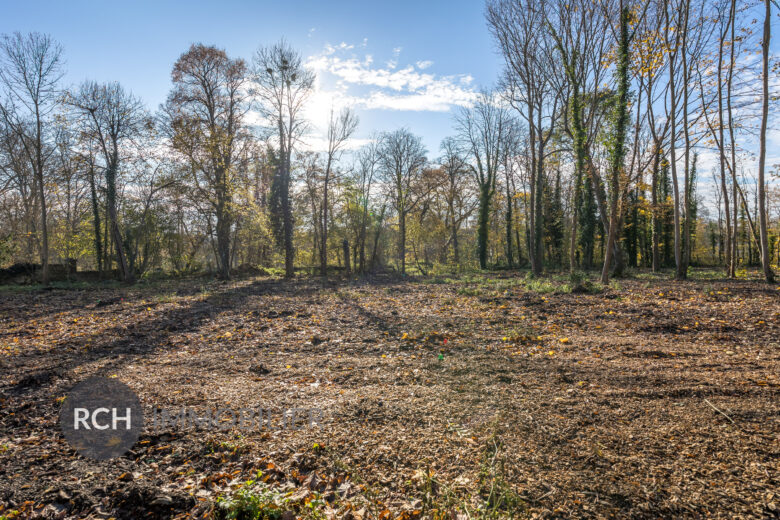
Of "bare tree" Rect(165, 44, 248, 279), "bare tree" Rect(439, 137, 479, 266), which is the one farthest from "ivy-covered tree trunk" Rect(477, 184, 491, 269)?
"bare tree" Rect(165, 44, 248, 279)

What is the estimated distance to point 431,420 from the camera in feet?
11.1

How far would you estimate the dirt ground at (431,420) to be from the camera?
2336 millimetres

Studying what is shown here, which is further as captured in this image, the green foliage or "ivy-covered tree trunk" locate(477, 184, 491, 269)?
"ivy-covered tree trunk" locate(477, 184, 491, 269)

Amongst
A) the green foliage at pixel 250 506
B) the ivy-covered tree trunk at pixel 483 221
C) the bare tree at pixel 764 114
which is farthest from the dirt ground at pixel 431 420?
the ivy-covered tree trunk at pixel 483 221

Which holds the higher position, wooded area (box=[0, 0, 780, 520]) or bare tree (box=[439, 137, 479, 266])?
bare tree (box=[439, 137, 479, 266])

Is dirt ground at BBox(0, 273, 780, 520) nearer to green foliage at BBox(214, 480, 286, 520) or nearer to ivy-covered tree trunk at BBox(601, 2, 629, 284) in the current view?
green foliage at BBox(214, 480, 286, 520)

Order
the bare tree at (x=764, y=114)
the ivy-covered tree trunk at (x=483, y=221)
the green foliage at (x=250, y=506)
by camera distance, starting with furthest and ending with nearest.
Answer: the ivy-covered tree trunk at (x=483, y=221) < the bare tree at (x=764, y=114) < the green foliage at (x=250, y=506)

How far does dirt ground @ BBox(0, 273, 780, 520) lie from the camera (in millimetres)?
2336

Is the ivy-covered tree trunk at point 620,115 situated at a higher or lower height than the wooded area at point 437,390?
higher

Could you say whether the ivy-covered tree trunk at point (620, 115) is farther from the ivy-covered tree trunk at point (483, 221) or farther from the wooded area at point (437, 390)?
the ivy-covered tree trunk at point (483, 221)

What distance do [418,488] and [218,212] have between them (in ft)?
60.6

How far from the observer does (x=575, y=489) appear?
2365 mm

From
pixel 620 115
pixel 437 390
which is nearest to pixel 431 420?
pixel 437 390

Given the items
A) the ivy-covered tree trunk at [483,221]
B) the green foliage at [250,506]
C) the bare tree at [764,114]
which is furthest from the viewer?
the ivy-covered tree trunk at [483,221]
